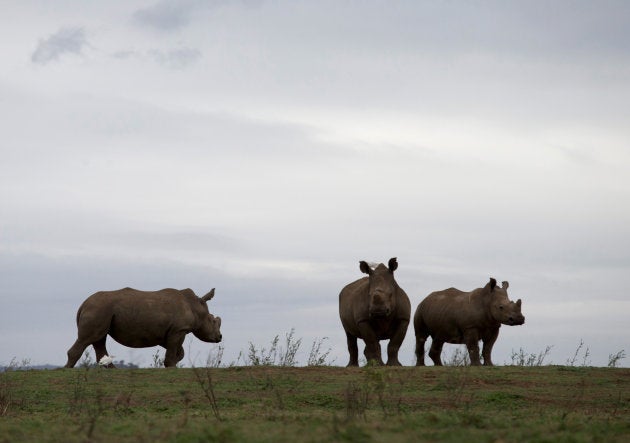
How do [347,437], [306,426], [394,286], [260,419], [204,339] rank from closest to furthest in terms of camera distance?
[347,437]
[306,426]
[260,419]
[394,286]
[204,339]

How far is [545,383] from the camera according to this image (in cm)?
1620

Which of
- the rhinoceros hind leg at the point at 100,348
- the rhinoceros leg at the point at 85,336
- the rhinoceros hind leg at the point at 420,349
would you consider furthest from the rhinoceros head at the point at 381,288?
the rhinoceros hind leg at the point at 100,348

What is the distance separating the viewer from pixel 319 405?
46.2 feet

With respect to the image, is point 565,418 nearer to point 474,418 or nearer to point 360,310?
point 474,418

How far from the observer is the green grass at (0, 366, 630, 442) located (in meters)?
9.92

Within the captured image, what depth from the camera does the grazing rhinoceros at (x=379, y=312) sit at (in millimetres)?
18500

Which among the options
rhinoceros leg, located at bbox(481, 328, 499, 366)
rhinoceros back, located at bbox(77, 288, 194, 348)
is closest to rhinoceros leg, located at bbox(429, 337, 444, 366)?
rhinoceros leg, located at bbox(481, 328, 499, 366)

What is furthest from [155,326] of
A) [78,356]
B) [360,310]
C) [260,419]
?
[260,419]

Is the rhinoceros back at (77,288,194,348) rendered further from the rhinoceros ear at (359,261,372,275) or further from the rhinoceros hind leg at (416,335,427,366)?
A: the rhinoceros hind leg at (416,335,427,366)

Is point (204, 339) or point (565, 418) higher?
point (204, 339)

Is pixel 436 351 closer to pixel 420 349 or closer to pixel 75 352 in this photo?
pixel 420 349

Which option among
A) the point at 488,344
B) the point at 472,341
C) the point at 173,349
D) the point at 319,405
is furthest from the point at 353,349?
the point at 319,405

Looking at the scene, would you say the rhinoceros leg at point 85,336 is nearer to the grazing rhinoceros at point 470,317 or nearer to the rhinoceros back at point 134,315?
the rhinoceros back at point 134,315

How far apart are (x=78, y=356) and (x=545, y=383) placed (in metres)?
8.61
